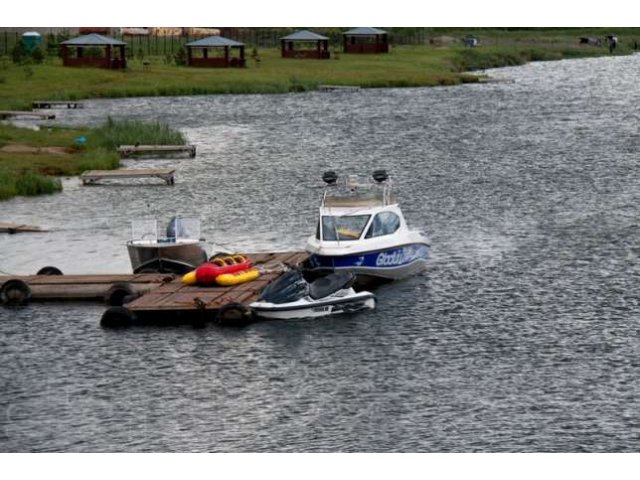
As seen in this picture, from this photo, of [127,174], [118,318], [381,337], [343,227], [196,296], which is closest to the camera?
[381,337]

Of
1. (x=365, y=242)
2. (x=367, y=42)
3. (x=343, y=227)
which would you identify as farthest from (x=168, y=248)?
(x=367, y=42)

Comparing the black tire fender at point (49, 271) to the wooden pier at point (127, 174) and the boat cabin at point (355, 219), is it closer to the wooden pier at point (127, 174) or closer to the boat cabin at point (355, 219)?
the boat cabin at point (355, 219)

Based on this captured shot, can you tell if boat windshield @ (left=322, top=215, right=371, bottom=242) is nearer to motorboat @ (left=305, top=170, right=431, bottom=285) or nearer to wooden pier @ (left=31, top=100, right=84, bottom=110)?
motorboat @ (left=305, top=170, right=431, bottom=285)

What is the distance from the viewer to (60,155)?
103000 millimetres

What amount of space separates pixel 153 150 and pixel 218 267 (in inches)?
1888

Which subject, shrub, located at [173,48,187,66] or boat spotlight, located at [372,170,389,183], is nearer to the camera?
boat spotlight, located at [372,170,389,183]

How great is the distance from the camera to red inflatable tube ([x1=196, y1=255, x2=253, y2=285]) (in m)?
60.8

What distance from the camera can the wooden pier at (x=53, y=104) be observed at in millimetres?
138950

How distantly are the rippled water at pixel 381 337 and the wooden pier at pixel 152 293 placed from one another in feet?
3.27

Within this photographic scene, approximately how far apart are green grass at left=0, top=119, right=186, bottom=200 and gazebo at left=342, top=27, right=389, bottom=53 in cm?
7514

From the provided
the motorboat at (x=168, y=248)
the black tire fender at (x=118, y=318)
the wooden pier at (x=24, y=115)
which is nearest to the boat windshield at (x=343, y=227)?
the motorboat at (x=168, y=248)

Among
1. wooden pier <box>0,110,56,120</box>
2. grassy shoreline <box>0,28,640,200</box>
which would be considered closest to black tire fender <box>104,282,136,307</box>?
grassy shoreline <box>0,28,640,200</box>

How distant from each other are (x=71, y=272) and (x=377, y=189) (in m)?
26.7

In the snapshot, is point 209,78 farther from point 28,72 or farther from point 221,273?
point 221,273
